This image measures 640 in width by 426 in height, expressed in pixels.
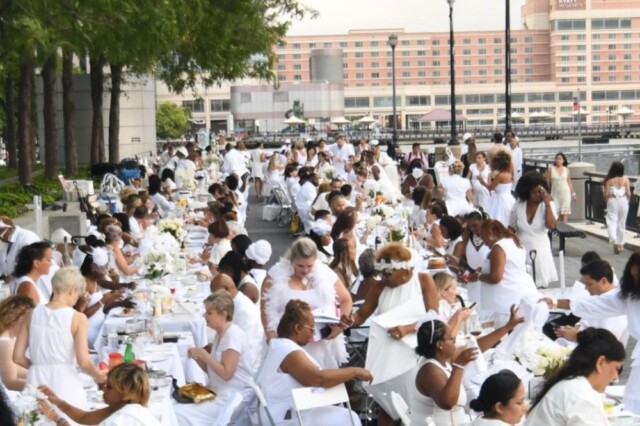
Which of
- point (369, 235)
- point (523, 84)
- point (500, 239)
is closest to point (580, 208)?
point (369, 235)

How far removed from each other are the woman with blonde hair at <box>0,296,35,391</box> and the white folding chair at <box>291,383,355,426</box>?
1.92m

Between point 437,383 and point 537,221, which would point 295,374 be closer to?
point 437,383

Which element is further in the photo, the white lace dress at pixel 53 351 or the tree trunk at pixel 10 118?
the tree trunk at pixel 10 118

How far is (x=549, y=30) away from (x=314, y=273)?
175m

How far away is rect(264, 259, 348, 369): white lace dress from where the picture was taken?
9.37 metres

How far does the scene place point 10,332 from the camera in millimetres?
8398

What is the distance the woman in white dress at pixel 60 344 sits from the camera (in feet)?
26.3

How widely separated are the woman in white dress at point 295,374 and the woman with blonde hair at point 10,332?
65.9 inches

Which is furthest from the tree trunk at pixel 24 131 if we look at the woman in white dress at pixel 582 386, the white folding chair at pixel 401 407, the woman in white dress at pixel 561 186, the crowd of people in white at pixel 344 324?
the woman in white dress at pixel 582 386

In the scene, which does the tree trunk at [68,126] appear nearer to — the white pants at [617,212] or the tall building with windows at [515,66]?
the white pants at [617,212]

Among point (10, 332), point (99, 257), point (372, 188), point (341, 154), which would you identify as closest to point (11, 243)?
point (99, 257)

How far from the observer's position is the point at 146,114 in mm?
48594

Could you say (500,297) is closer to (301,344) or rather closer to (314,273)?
(314,273)

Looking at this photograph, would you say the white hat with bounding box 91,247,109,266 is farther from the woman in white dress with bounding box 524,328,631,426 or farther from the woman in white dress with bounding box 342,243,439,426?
the woman in white dress with bounding box 524,328,631,426
